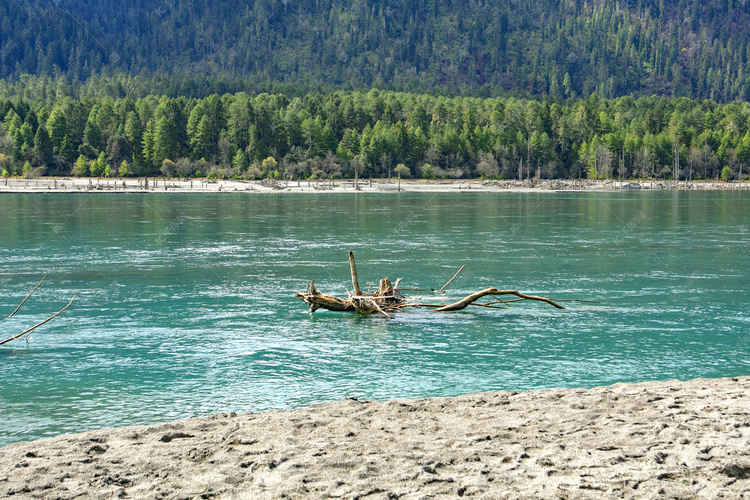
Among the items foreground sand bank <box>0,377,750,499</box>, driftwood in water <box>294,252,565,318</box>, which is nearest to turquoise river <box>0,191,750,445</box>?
driftwood in water <box>294,252,565,318</box>

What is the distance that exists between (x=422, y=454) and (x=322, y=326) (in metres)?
14.8

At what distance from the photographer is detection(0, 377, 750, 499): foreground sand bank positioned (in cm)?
1054

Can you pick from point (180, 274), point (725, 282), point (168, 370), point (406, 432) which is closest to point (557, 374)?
point (406, 432)

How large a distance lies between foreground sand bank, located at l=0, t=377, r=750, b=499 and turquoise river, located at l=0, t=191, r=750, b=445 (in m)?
2.96

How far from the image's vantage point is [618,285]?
35656 millimetres

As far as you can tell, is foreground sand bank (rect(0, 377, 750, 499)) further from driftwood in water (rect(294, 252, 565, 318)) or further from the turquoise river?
driftwood in water (rect(294, 252, 565, 318))

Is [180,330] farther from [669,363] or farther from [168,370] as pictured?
[669,363]

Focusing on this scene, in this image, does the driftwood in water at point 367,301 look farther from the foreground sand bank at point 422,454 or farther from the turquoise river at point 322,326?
the foreground sand bank at point 422,454

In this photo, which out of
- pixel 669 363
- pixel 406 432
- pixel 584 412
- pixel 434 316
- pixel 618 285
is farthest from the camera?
pixel 618 285

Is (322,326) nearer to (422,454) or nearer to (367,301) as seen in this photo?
(367,301)

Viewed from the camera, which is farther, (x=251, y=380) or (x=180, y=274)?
(x=180, y=274)

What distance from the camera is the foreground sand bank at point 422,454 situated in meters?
10.5

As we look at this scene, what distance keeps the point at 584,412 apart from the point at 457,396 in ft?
11.4

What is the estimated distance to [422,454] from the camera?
11906 millimetres
